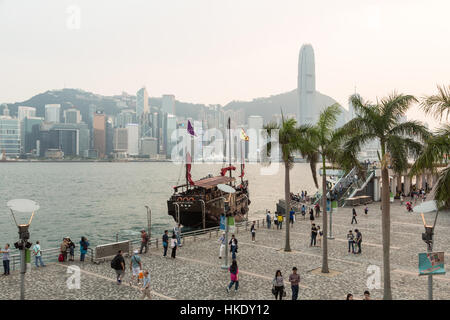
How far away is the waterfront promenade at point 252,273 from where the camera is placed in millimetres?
14656

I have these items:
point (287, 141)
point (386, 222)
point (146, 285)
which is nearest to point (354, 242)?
point (287, 141)

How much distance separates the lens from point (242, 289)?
15.2 m

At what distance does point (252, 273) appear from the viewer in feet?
57.9

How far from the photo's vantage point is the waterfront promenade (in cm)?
1466

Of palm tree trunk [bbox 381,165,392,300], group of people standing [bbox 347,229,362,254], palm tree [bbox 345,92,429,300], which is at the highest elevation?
palm tree [bbox 345,92,429,300]

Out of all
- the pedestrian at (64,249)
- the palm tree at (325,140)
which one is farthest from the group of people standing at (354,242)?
the pedestrian at (64,249)

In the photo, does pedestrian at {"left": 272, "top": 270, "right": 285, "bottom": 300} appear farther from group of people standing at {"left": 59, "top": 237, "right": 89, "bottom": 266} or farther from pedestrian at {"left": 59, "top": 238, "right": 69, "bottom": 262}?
pedestrian at {"left": 59, "top": 238, "right": 69, "bottom": 262}

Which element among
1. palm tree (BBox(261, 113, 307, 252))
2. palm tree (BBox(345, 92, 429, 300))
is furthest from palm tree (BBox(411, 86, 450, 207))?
palm tree (BBox(261, 113, 307, 252))

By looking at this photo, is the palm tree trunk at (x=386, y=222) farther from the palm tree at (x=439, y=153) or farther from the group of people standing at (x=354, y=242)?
the group of people standing at (x=354, y=242)

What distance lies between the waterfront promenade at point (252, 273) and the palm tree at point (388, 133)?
310 centimetres

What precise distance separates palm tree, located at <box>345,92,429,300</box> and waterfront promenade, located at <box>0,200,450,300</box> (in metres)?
3.10

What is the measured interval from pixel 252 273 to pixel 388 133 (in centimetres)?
905

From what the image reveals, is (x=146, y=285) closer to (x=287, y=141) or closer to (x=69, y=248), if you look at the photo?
(x=69, y=248)
